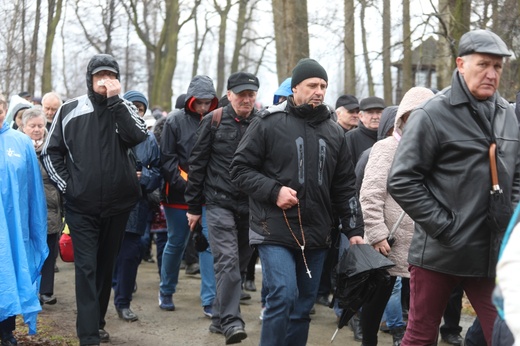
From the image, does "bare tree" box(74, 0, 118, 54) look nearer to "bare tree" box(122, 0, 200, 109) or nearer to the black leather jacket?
"bare tree" box(122, 0, 200, 109)

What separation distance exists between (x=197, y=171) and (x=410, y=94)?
2.10 meters

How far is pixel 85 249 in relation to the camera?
6.53m

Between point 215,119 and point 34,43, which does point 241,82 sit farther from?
point 34,43

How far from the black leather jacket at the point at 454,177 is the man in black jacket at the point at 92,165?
104 inches

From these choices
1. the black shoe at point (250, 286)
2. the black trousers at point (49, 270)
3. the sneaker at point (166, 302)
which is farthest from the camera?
the black shoe at point (250, 286)

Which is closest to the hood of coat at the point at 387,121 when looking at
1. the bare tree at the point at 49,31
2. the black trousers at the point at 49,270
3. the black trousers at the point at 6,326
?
the black trousers at the point at 6,326

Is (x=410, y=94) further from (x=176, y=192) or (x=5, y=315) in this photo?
(x=5, y=315)

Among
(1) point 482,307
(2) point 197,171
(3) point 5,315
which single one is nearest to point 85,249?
(3) point 5,315

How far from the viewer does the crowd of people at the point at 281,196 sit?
4645mm

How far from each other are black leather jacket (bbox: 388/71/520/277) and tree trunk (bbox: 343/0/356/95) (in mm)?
11156

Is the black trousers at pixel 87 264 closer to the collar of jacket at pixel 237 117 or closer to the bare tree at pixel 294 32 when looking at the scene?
the collar of jacket at pixel 237 117

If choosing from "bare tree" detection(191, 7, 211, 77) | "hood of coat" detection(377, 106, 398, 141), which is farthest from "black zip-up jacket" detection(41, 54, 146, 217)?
"bare tree" detection(191, 7, 211, 77)

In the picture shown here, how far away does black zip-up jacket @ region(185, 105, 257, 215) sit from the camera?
721 cm

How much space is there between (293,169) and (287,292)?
32.2 inches
